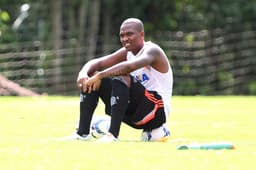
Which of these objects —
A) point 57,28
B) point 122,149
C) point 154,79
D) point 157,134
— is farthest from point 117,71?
point 57,28

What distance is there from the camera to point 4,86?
2298 centimetres

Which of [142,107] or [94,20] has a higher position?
[142,107]

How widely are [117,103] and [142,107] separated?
424 millimetres

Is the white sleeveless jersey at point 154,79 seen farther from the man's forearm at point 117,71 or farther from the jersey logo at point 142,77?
the man's forearm at point 117,71

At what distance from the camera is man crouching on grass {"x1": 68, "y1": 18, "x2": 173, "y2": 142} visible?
8086 millimetres

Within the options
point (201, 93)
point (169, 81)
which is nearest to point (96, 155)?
point (169, 81)

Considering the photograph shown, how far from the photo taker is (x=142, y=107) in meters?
8.38

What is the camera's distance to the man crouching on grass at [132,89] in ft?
26.5

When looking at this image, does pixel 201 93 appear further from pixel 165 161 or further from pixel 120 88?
pixel 165 161

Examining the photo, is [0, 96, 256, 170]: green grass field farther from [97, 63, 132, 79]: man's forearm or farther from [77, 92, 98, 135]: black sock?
[97, 63, 132, 79]: man's forearm

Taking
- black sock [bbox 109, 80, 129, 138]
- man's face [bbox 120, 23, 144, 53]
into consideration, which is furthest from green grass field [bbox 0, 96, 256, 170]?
man's face [bbox 120, 23, 144, 53]

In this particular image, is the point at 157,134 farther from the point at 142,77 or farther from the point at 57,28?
the point at 57,28

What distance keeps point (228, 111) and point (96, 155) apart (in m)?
8.74

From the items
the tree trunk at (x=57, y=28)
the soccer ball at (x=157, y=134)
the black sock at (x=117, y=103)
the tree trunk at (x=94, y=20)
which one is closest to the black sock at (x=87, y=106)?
the black sock at (x=117, y=103)
